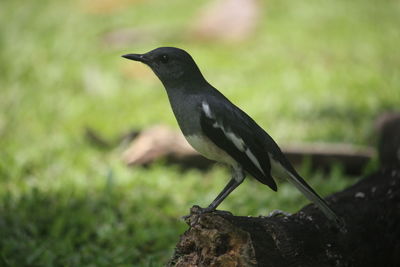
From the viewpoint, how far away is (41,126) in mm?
7195

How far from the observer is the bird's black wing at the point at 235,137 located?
305cm

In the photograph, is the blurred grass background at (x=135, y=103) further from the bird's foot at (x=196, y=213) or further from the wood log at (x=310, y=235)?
the wood log at (x=310, y=235)

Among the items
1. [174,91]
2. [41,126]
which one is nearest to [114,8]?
[41,126]

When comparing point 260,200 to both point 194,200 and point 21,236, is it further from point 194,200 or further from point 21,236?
point 21,236

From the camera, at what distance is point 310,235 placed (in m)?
2.95

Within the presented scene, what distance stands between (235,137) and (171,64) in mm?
645

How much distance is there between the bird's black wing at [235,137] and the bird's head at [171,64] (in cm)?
26

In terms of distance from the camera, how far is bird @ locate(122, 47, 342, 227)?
10.0 feet

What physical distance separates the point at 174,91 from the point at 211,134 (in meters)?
0.42

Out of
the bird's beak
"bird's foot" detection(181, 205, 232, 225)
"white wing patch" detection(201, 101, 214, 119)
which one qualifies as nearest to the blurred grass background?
"bird's foot" detection(181, 205, 232, 225)

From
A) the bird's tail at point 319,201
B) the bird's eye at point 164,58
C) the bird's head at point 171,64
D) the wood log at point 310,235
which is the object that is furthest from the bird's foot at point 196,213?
the bird's eye at point 164,58

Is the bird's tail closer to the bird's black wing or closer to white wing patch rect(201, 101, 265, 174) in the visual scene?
the bird's black wing

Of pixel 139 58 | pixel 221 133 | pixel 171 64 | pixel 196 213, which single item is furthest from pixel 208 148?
pixel 139 58

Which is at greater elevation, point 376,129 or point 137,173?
point 376,129
